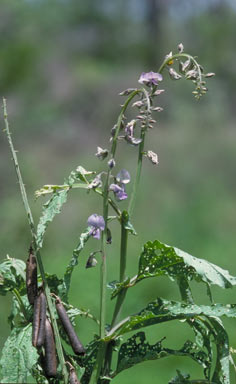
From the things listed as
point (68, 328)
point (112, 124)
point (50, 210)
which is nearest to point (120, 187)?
point (50, 210)

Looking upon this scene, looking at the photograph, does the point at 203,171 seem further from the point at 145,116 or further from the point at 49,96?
the point at 145,116

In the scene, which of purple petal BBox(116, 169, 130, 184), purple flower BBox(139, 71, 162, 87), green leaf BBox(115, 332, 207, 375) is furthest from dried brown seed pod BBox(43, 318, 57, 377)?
purple flower BBox(139, 71, 162, 87)

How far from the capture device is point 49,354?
1007mm

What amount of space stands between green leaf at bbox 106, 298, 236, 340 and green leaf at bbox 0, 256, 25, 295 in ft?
0.58

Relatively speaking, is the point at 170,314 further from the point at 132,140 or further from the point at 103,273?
the point at 132,140

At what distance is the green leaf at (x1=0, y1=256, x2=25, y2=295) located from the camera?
43.7 inches

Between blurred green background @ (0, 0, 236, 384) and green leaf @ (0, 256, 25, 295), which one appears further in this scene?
blurred green background @ (0, 0, 236, 384)

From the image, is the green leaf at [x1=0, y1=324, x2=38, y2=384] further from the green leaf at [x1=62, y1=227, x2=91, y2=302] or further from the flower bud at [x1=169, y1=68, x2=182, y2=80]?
the flower bud at [x1=169, y1=68, x2=182, y2=80]

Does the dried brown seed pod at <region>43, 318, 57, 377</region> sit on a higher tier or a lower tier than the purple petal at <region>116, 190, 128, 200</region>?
lower

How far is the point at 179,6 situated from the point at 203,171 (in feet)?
26.9

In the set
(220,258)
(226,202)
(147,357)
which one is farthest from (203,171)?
A: (147,357)

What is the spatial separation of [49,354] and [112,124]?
858 centimetres

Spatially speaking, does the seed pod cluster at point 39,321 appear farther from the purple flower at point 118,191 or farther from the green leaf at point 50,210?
the purple flower at point 118,191

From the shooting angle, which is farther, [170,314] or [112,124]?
[112,124]
